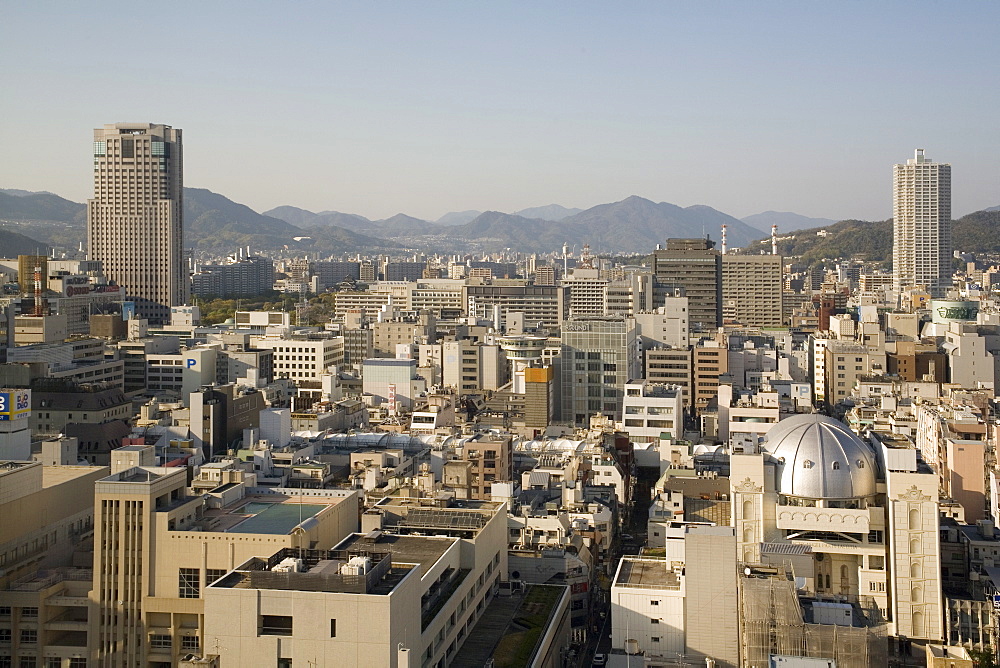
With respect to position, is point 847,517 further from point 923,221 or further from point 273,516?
point 923,221

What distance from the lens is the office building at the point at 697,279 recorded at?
69500 mm


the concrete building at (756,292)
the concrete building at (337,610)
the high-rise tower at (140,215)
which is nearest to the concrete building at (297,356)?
the high-rise tower at (140,215)

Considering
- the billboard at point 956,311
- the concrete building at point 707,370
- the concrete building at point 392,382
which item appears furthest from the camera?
the billboard at point 956,311

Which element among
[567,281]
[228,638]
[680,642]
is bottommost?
[680,642]

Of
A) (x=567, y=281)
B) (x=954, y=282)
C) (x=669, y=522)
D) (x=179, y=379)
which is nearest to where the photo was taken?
(x=669, y=522)

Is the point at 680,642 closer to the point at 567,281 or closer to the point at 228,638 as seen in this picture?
the point at 228,638

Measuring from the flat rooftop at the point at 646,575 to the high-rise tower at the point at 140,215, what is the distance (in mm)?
57437

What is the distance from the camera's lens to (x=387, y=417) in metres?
35.7

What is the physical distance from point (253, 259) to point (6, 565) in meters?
99.5

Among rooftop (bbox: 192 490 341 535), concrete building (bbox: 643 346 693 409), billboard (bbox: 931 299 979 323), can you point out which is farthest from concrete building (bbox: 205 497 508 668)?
billboard (bbox: 931 299 979 323)

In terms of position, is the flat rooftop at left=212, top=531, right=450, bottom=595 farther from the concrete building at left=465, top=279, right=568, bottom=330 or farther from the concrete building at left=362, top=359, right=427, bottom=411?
the concrete building at left=465, top=279, right=568, bottom=330

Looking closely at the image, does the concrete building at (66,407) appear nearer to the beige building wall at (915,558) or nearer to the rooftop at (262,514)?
the rooftop at (262,514)

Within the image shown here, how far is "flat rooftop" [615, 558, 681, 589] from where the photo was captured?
16516 millimetres

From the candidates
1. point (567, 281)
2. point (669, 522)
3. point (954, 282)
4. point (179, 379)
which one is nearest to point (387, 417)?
point (179, 379)
